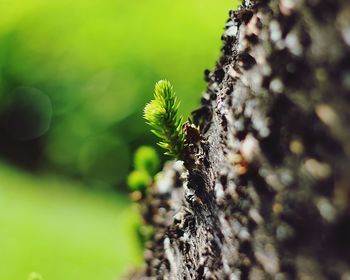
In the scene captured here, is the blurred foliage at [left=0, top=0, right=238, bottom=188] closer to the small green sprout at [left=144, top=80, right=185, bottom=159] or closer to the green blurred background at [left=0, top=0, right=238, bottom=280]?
the green blurred background at [left=0, top=0, right=238, bottom=280]

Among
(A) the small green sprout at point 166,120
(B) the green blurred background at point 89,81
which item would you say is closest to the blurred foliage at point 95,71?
(B) the green blurred background at point 89,81

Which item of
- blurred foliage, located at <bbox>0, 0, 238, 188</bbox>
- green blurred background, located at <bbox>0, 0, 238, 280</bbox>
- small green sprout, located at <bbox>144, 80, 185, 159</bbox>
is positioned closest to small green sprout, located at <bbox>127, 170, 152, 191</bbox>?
small green sprout, located at <bbox>144, 80, 185, 159</bbox>

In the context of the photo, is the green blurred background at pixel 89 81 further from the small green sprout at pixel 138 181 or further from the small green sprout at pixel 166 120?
the small green sprout at pixel 166 120

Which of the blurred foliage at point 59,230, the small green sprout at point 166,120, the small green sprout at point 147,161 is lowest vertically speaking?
the small green sprout at point 166,120

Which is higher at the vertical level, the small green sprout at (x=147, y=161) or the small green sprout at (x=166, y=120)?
the small green sprout at (x=147, y=161)

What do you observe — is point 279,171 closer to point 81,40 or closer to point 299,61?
point 299,61

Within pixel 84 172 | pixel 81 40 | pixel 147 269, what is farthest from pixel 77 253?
pixel 147 269
